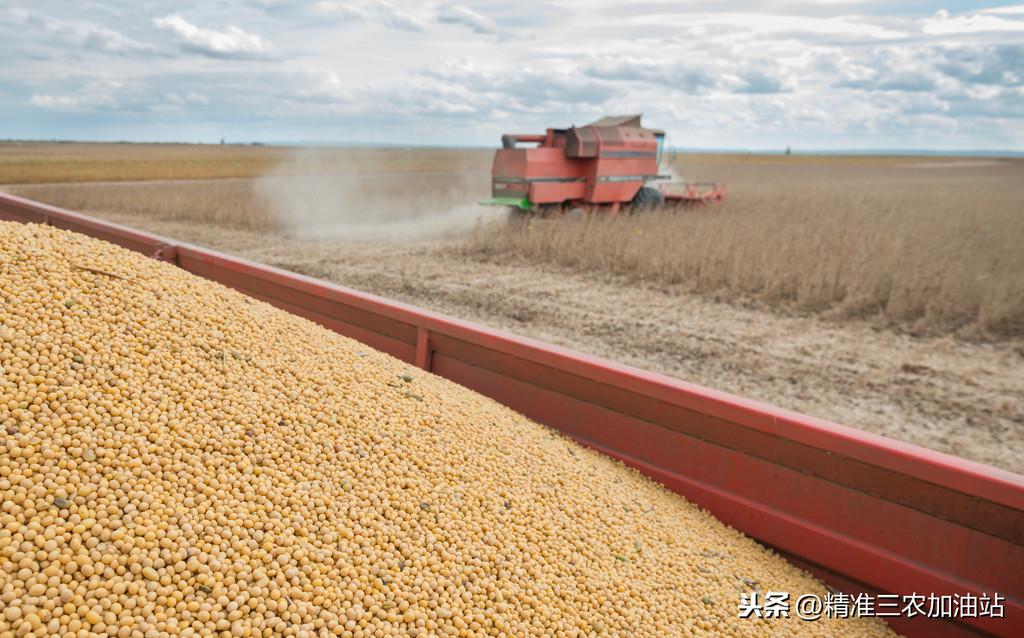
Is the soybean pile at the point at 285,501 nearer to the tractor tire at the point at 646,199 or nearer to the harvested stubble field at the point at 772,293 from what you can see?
the harvested stubble field at the point at 772,293

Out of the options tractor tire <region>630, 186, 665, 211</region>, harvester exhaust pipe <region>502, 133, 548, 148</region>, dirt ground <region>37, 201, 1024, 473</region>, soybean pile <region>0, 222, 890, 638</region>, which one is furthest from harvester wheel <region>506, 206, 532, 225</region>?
soybean pile <region>0, 222, 890, 638</region>

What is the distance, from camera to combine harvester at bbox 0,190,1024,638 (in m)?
1.72

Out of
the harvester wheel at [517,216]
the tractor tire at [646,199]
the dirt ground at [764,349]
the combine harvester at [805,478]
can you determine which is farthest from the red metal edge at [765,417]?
the tractor tire at [646,199]

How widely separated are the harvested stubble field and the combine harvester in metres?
2.35

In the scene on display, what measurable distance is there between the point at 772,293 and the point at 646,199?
4923 mm

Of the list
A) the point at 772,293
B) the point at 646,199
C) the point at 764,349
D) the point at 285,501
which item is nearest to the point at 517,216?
the point at 646,199

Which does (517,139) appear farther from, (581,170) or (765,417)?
(765,417)

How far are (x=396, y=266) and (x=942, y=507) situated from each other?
7448mm

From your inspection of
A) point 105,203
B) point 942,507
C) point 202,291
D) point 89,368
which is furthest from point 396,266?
point 105,203

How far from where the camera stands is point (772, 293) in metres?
6.87

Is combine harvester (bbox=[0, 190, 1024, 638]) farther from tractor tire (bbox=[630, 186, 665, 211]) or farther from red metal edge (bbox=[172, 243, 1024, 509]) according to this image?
tractor tire (bbox=[630, 186, 665, 211])

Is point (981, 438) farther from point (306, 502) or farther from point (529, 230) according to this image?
point (529, 230)

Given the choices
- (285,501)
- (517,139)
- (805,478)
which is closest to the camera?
(285,501)

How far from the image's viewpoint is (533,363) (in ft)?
8.30
